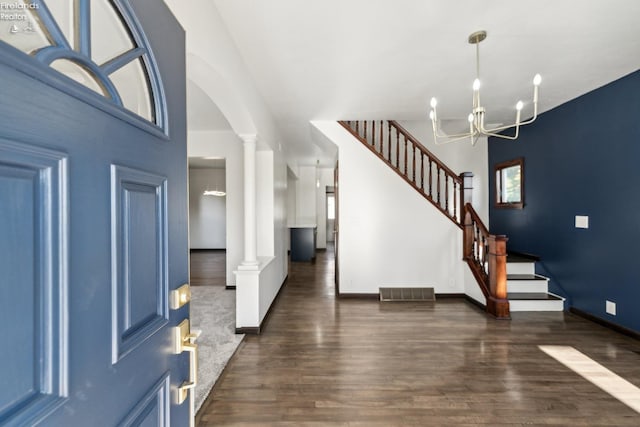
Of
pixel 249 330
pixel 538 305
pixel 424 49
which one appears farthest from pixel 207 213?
pixel 538 305

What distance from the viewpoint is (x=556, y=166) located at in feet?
13.3

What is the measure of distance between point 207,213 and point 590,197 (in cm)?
965

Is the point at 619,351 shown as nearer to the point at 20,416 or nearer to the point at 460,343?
the point at 460,343

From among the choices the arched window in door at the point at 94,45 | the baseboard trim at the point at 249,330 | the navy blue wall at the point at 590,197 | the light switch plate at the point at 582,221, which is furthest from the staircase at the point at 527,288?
the arched window in door at the point at 94,45

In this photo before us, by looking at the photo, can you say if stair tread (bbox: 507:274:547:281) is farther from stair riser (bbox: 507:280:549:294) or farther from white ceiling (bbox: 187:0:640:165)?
white ceiling (bbox: 187:0:640:165)

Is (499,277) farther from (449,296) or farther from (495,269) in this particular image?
(449,296)

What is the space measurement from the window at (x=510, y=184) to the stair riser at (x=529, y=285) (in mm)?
1256

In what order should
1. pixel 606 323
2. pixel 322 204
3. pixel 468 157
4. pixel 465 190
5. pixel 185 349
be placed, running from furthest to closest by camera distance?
pixel 322 204
pixel 468 157
pixel 465 190
pixel 606 323
pixel 185 349

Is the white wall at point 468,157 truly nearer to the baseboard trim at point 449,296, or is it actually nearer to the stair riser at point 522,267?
the stair riser at point 522,267

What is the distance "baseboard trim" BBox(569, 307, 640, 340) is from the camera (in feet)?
10.1

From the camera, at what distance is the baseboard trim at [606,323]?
3.07 metres

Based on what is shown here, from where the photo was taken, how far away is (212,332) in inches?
129

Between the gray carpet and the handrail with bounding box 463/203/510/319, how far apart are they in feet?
10.6

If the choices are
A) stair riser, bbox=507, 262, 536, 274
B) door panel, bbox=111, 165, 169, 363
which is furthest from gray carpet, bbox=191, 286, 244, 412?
stair riser, bbox=507, 262, 536, 274
